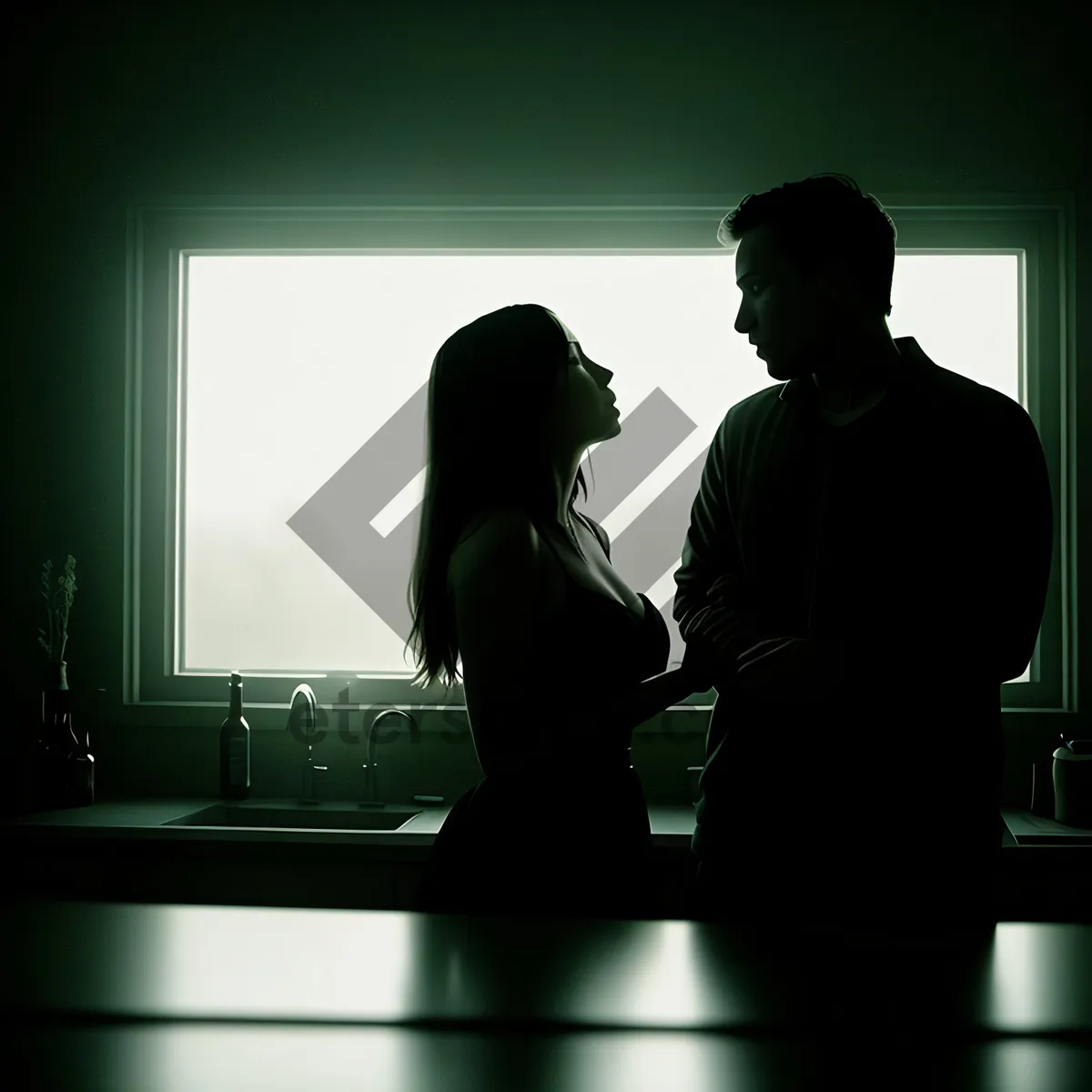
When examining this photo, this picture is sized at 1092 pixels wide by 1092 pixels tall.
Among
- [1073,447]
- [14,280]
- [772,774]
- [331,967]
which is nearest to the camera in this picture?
[331,967]

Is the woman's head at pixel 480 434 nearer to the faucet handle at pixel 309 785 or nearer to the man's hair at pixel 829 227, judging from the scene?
the man's hair at pixel 829 227

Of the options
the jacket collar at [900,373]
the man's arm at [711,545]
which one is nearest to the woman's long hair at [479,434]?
the man's arm at [711,545]

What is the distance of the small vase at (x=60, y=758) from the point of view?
2.33 metres

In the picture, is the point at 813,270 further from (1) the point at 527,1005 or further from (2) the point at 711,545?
(1) the point at 527,1005

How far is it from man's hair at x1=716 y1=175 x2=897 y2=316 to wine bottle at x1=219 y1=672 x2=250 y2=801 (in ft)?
5.46

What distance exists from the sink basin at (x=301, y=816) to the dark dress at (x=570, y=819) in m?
0.93

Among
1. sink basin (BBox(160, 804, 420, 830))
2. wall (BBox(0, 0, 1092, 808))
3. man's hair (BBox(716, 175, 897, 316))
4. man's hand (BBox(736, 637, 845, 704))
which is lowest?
sink basin (BBox(160, 804, 420, 830))

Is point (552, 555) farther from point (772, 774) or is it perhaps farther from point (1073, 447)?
point (1073, 447)

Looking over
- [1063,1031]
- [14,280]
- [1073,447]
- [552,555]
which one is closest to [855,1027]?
[1063,1031]

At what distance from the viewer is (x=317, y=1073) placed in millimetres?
626

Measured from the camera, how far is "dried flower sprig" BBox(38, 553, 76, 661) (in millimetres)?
2486

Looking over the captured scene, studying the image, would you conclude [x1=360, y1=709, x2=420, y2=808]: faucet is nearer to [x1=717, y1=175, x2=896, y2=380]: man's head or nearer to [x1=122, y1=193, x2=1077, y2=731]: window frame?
[x1=122, y1=193, x2=1077, y2=731]: window frame

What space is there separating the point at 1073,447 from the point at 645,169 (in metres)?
1.32

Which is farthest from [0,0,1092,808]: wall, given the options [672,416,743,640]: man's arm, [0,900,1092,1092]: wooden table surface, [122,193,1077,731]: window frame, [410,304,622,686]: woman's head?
[0,900,1092,1092]: wooden table surface
